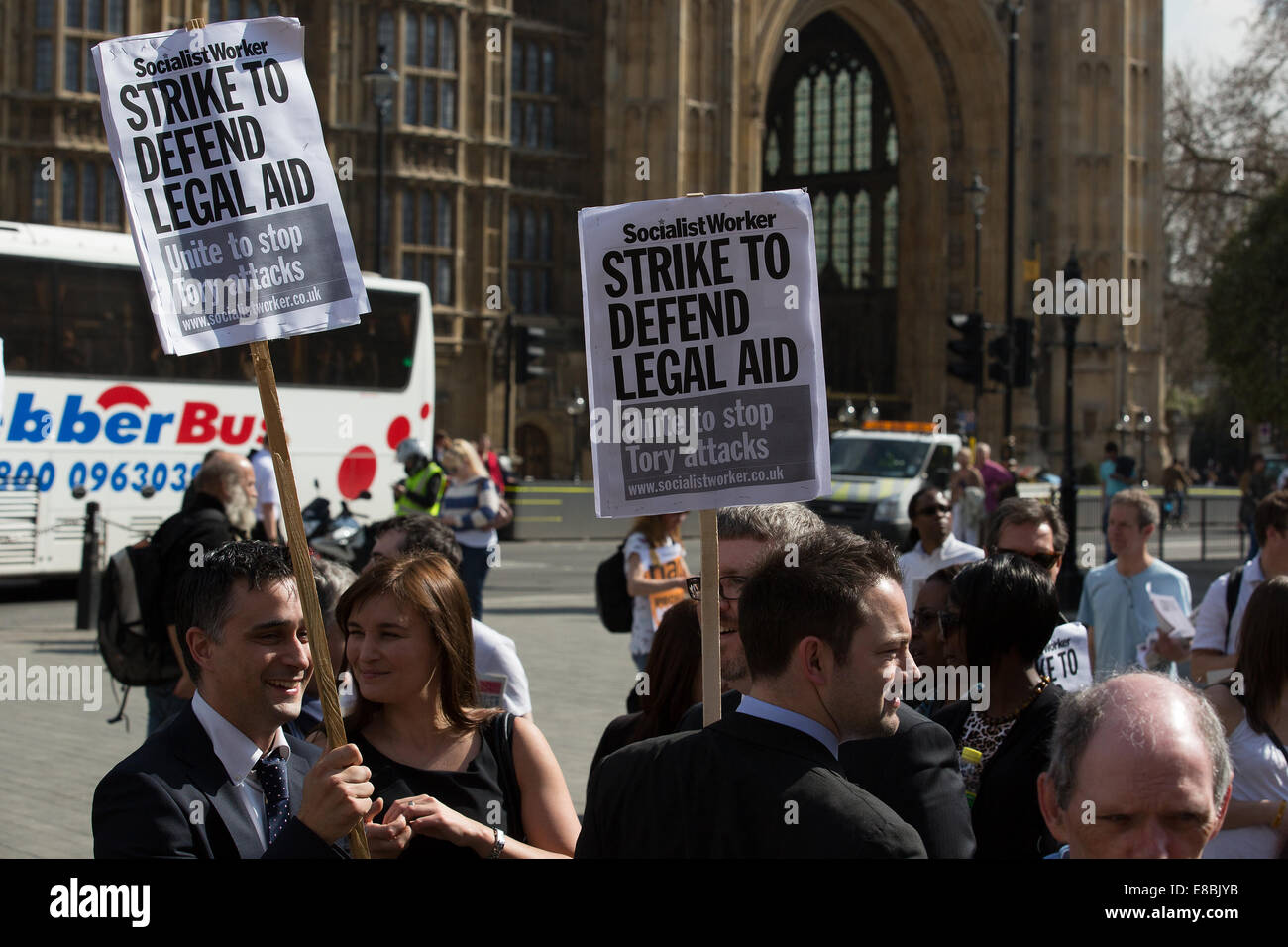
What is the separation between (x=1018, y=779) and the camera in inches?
145

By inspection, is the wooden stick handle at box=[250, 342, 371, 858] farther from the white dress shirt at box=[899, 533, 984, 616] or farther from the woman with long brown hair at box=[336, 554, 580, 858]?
the white dress shirt at box=[899, 533, 984, 616]

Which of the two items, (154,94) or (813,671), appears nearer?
(813,671)

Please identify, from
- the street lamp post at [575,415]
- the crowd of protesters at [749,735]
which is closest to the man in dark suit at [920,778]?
the crowd of protesters at [749,735]

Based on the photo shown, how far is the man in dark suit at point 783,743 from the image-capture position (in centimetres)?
263

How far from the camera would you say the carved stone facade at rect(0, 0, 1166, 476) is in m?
33.1

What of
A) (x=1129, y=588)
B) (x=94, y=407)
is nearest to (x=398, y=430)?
(x=94, y=407)

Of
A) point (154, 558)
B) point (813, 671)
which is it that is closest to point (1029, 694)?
point (813, 671)

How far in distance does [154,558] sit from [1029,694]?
3.89 metres

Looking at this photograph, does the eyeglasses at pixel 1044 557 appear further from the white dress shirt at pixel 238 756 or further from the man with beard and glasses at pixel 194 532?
the white dress shirt at pixel 238 756

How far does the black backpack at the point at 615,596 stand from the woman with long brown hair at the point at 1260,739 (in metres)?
3.50

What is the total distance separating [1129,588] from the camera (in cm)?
682

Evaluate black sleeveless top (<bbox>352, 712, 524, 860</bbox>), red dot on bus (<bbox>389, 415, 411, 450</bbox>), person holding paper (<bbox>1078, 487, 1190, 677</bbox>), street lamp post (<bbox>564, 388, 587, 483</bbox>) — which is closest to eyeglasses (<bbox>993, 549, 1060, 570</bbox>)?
person holding paper (<bbox>1078, 487, 1190, 677</bbox>)
